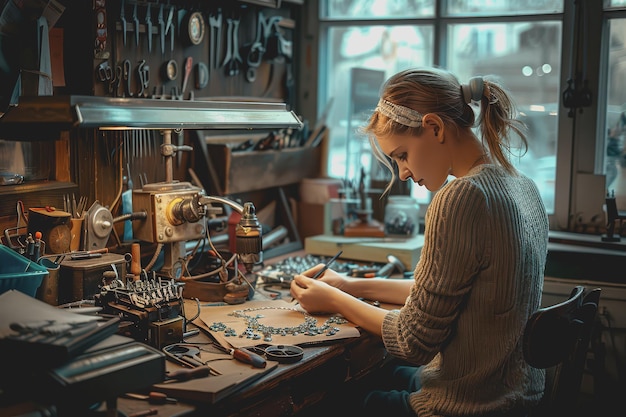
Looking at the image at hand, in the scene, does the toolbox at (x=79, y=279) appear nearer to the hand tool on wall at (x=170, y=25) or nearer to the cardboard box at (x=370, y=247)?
the hand tool on wall at (x=170, y=25)

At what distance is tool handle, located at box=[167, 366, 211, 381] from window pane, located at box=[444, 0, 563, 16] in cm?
236

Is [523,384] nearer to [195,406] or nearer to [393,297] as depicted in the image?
[393,297]

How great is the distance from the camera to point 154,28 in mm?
2914

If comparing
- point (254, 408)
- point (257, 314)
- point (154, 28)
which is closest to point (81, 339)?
point (254, 408)

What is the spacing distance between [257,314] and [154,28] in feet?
3.96

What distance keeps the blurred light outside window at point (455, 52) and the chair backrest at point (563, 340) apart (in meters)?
1.40

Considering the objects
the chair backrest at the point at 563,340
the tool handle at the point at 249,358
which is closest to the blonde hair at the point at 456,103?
the chair backrest at the point at 563,340

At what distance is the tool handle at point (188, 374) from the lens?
1.87 meters

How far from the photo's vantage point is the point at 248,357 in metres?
2.02

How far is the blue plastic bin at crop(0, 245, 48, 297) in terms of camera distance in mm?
2031

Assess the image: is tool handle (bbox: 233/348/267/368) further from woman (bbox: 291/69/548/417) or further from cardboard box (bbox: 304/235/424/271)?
cardboard box (bbox: 304/235/424/271)

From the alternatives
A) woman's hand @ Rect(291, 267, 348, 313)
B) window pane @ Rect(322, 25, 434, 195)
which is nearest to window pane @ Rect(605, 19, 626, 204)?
window pane @ Rect(322, 25, 434, 195)

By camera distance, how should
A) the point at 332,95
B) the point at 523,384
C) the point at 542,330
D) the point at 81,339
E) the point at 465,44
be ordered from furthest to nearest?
1. the point at 332,95
2. the point at 465,44
3. the point at 523,384
4. the point at 542,330
5. the point at 81,339

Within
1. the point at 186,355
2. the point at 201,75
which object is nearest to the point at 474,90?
the point at 186,355
